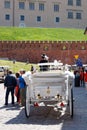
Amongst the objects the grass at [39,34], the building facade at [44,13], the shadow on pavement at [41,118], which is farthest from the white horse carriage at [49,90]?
the building facade at [44,13]

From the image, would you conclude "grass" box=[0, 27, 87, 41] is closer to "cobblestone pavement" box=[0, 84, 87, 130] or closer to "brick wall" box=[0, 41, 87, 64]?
"brick wall" box=[0, 41, 87, 64]

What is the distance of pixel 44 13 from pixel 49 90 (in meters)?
72.9

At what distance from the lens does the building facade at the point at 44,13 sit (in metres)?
85.1

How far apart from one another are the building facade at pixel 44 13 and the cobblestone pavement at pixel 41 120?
68123 mm

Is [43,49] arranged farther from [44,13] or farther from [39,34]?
[44,13]

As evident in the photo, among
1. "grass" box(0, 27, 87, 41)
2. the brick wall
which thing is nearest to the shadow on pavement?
the brick wall

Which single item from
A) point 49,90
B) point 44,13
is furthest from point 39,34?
point 49,90

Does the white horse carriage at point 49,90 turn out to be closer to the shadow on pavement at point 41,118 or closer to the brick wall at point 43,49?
the shadow on pavement at point 41,118

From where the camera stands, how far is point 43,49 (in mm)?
69125

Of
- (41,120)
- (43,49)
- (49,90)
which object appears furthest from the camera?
(43,49)

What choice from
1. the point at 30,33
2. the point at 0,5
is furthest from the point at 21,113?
the point at 0,5

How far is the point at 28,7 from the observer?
8744 cm

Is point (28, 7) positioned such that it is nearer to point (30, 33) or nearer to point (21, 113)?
point (30, 33)

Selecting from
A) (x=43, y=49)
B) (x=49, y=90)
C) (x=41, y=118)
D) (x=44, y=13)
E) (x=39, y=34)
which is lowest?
(x=41, y=118)
